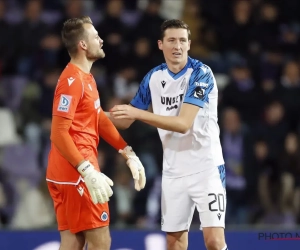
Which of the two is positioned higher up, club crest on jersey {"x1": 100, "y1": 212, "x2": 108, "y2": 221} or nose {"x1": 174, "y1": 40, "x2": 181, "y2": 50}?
nose {"x1": 174, "y1": 40, "x2": 181, "y2": 50}

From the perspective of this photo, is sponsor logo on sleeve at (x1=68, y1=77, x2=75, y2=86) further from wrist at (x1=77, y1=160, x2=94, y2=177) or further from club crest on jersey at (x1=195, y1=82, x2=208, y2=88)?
club crest on jersey at (x1=195, y1=82, x2=208, y2=88)

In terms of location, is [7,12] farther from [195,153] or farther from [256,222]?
[195,153]

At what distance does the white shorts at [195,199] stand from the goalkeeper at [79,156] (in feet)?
1.37

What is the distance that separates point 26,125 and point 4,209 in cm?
113

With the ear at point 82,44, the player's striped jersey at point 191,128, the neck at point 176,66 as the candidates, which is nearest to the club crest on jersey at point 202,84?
the player's striped jersey at point 191,128

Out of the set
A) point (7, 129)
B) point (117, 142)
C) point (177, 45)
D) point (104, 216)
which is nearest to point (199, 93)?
point (177, 45)

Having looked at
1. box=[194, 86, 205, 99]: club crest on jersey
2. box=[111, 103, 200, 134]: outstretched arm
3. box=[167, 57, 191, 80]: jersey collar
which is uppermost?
box=[167, 57, 191, 80]: jersey collar

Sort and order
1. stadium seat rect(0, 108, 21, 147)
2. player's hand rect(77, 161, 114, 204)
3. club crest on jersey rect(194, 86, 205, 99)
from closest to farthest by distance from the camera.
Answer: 1. player's hand rect(77, 161, 114, 204)
2. club crest on jersey rect(194, 86, 205, 99)
3. stadium seat rect(0, 108, 21, 147)

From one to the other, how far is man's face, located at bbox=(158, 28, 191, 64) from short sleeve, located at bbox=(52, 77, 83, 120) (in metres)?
0.89

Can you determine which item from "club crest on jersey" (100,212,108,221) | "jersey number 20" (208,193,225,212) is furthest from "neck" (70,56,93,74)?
"jersey number 20" (208,193,225,212)

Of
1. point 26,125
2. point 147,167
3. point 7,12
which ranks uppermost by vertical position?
point 7,12

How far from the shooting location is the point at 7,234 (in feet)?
22.1

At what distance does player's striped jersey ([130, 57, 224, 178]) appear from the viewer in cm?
570

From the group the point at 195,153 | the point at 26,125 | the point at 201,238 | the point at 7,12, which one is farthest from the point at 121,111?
the point at 7,12
